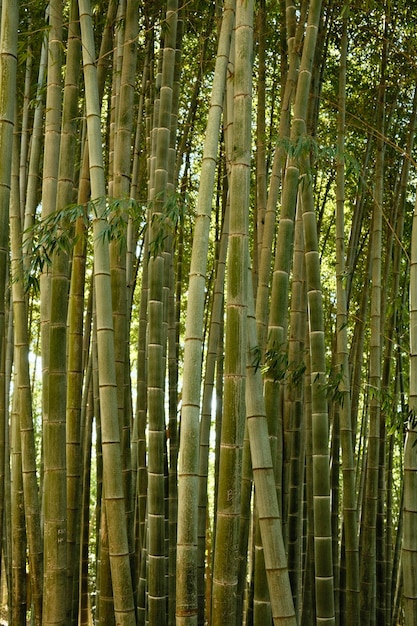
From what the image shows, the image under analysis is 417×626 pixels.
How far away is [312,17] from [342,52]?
118 centimetres

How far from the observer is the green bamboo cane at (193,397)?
3.01 metres

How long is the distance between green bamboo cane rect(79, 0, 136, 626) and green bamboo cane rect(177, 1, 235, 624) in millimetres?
379

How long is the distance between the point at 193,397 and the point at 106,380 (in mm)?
527

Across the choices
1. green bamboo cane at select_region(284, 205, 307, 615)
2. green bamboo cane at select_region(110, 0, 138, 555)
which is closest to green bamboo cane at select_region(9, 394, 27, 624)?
green bamboo cane at select_region(110, 0, 138, 555)

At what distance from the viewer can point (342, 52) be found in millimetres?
5047

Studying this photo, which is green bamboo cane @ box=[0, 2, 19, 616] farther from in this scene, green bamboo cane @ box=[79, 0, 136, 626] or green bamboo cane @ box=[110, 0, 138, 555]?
green bamboo cane @ box=[110, 0, 138, 555]

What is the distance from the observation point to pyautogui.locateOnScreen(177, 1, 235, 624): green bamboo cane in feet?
9.86

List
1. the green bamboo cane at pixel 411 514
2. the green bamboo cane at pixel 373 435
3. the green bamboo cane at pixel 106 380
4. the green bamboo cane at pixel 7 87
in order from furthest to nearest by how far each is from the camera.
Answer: the green bamboo cane at pixel 373 435 → the green bamboo cane at pixel 411 514 → the green bamboo cane at pixel 106 380 → the green bamboo cane at pixel 7 87

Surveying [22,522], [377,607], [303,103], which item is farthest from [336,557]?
[303,103]

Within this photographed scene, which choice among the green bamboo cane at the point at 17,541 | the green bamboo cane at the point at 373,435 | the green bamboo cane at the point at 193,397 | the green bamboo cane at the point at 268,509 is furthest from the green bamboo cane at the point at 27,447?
the green bamboo cane at the point at 373,435

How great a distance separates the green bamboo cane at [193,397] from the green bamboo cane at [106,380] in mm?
379

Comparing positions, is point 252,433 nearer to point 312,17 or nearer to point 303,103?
point 303,103

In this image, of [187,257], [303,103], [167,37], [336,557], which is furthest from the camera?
[187,257]

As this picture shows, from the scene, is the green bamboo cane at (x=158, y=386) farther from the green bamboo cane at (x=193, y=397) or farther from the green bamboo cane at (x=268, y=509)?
the green bamboo cane at (x=268, y=509)
